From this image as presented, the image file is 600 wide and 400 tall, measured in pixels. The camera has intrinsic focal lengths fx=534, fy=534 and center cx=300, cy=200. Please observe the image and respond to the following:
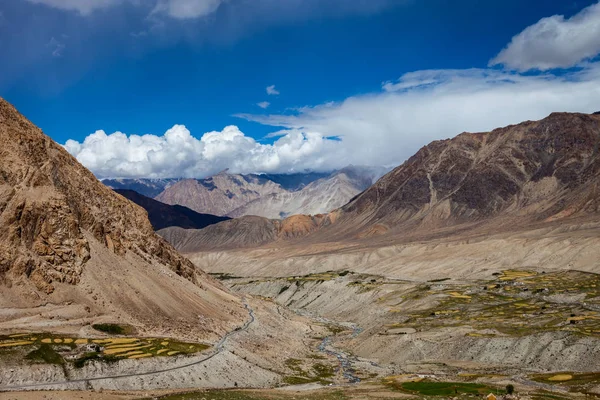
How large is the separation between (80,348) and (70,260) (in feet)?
98.1

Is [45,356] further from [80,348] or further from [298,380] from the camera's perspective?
[298,380]

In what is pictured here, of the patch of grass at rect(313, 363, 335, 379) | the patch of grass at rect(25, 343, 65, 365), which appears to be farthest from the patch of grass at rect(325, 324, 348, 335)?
the patch of grass at rect(25, 343, 65, 365)

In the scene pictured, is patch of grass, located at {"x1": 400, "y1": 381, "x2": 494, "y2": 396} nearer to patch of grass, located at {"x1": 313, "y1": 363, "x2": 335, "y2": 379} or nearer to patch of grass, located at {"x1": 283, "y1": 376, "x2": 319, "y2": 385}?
patch of grass, located at {"x1": 283, "y1": 376, "x2": 319, "y2": 385}

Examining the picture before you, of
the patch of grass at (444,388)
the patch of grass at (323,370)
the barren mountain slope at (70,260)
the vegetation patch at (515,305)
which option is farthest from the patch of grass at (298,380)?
the vegetation patch at (515,305)

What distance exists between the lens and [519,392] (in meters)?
61.7

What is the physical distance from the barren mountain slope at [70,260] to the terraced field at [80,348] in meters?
7.76

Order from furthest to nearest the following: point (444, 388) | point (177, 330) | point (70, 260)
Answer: point (70, 260) → point (177, 330) → point (444, 388)

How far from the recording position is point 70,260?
100m

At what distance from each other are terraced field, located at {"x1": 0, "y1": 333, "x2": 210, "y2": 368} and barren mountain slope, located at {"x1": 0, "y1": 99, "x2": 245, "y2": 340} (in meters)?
7.76

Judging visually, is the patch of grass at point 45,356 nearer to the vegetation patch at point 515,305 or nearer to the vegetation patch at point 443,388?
the vegetation patch at point 443,388

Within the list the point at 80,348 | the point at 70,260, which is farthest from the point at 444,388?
the point at 70,260

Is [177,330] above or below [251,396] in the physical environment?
above

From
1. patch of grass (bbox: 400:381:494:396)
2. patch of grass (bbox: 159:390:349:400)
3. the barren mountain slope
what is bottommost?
patch of grass (bbox: 400:381:494:396)

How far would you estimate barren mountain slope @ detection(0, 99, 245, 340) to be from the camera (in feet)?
297
